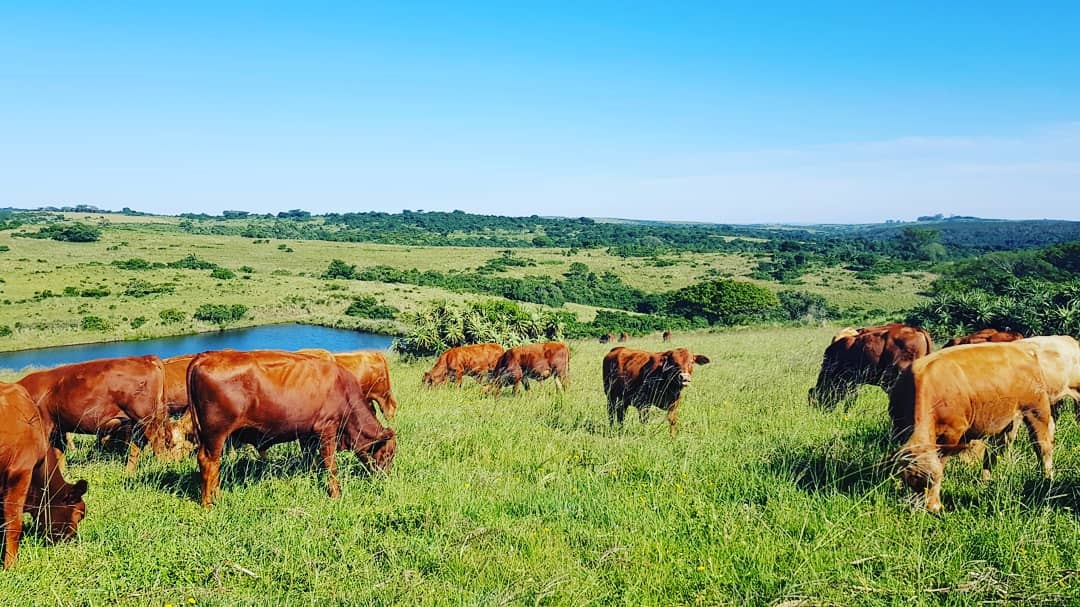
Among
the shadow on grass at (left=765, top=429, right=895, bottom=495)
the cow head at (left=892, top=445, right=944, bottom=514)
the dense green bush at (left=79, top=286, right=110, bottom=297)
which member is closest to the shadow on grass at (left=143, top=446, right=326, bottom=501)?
the shadow on grass at (left=765, top=429, right=895, bottom=495)

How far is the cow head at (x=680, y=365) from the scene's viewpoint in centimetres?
937

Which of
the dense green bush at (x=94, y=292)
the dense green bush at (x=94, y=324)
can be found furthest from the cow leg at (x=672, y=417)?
the dense green bush at (x=94, y=292)

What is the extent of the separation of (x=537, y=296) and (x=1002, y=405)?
65.2m

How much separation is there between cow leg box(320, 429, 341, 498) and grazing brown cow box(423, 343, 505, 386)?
28.6ft

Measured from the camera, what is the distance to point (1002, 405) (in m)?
6.14

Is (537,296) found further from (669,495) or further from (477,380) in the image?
(669,495)

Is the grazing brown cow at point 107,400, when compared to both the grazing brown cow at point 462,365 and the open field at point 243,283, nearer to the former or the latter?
the grazing brown cow at point 462,365

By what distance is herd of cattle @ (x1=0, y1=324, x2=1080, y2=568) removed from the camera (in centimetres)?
543

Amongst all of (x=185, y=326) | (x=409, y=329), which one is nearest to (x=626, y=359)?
(x=409, y=329)

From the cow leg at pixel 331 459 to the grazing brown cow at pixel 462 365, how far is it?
871cm

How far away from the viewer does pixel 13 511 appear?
5152 mm

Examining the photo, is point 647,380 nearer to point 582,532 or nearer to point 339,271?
point 582,532

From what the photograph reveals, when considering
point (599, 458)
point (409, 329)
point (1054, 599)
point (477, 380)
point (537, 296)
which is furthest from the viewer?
point (537, 296)

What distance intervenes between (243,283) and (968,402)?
2759 inches
